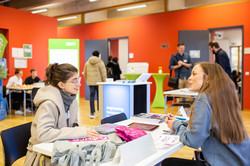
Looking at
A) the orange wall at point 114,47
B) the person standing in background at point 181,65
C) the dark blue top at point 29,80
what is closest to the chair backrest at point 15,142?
the person standing in background at point 181,65

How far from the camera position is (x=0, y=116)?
614cm

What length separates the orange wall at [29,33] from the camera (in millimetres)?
8327

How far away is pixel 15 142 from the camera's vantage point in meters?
1.75

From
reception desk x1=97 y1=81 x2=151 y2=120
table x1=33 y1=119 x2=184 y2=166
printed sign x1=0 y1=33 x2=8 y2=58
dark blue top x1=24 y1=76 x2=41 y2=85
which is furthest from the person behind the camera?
printed sign x1=0 y1=33 x2=8 y2=58

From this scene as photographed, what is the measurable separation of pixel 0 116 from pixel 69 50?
10.6 ft

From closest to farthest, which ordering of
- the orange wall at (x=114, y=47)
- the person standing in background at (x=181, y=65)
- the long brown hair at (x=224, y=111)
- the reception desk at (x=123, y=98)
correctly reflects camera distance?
the long brown hair at (x=224, y=111) → the reception desk at (x=123, y=98) → the person standing in background at (x=181, y=65) → the orange wall at (x=114, y=47)

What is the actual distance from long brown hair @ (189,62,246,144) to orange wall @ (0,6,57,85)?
7.95 m

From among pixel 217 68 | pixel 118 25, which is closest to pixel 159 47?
pixel 118 25

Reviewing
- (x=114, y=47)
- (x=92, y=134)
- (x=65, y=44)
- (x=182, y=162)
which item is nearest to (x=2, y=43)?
(x=65, y=44)

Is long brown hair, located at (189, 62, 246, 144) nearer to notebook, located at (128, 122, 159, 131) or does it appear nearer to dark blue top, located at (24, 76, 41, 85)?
notebook, located at (128, 122, 159, 131)

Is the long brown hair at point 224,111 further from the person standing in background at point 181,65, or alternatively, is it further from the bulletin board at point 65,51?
the bulletin board at point 65,51

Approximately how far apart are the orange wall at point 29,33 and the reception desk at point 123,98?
4753 mm

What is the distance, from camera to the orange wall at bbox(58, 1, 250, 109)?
731 centimetres

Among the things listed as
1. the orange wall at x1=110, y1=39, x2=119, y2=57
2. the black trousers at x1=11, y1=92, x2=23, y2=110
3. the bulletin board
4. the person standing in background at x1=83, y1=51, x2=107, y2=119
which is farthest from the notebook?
the orange wall at x1=110, y1=39, x2=119, y2=57
